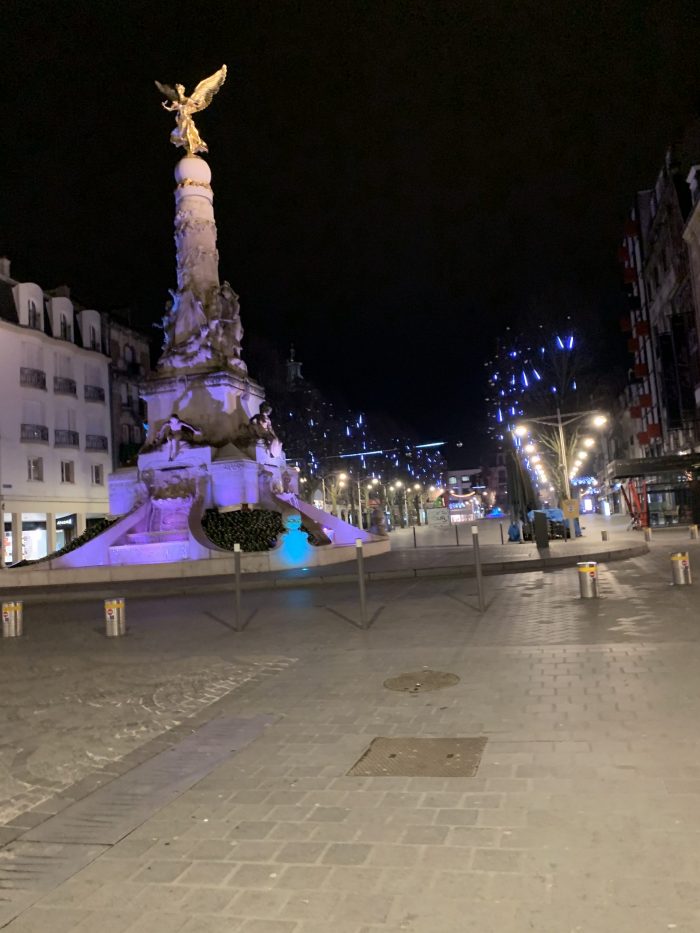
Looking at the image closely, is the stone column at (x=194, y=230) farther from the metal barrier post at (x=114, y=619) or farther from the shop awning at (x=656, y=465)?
the shop awning at (x=656, y=465)

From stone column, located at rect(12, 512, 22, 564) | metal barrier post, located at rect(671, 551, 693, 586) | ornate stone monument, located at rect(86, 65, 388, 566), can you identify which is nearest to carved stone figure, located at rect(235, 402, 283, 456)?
ornate stone monument, located at rect(86, 65, 388, 566)

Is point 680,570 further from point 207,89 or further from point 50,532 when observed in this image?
point 50,532

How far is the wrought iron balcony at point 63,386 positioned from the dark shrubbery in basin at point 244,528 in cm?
2211

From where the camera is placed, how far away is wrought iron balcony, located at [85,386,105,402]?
45.5 metres

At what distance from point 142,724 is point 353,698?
206 cm

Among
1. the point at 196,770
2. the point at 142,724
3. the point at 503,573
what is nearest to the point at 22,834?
the point at 196,770

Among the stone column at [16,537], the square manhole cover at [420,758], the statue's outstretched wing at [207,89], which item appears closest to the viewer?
the square manhole cover at [420,758]

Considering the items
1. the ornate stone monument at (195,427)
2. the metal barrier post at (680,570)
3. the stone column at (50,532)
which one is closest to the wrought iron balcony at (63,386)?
the stone column at (50,532)

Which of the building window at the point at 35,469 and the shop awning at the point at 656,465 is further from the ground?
the building window at the point at 35,469

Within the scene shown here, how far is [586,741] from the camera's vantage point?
5.38 m

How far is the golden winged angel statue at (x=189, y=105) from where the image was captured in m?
30.0

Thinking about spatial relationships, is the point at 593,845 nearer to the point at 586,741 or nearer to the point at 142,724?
the point at 586,741

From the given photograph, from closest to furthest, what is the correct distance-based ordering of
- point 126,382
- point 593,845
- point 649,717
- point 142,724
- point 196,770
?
point 593,845 < point 196,770 < point 649,717 < point 142,724 < point 126,382

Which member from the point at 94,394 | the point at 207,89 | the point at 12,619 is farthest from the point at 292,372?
the point at 12,619
